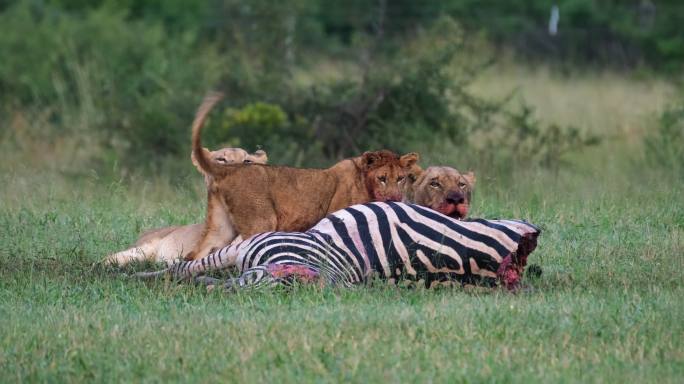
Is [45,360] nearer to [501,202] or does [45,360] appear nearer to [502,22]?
[501,202]

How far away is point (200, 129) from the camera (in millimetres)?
6953

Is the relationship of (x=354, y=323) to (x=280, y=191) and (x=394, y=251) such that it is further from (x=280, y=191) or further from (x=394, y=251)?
Result: (x=280, y=191)

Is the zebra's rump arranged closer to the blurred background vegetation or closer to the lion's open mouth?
the lion's open mouth

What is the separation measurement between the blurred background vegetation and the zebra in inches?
147

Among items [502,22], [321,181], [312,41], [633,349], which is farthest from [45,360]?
[502,22]

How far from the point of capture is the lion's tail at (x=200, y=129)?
675 centimetres

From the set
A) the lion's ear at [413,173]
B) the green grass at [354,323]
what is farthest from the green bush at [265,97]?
the green grass at [354,323]

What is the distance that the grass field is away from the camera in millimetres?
4805

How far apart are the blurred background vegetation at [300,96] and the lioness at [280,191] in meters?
2.65

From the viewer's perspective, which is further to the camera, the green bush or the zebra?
the green bush

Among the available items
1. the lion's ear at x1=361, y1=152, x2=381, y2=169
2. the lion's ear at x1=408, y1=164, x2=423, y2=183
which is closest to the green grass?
the lion's ear at x1=408, y1=164, x2=423, y2=183

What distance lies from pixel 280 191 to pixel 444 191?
0.94 meters

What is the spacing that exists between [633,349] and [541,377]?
570 mm

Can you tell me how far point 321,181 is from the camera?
7504mm
